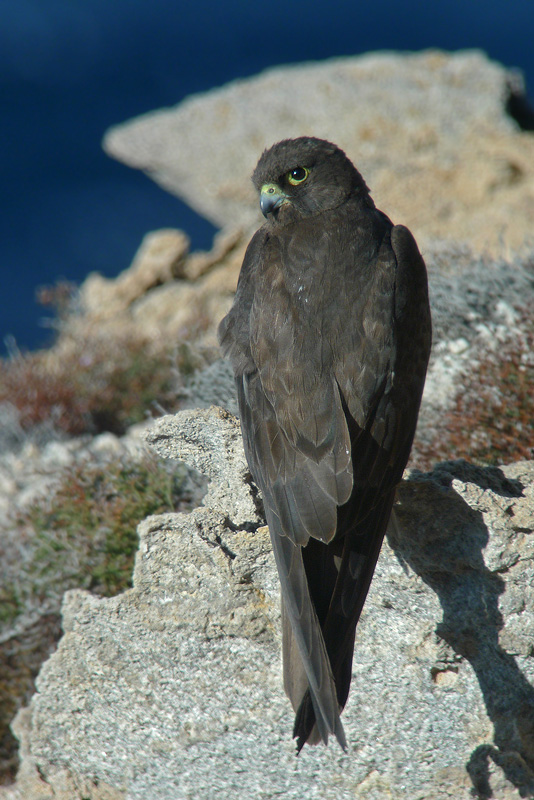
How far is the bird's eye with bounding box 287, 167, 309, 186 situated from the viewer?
2998 millimetres

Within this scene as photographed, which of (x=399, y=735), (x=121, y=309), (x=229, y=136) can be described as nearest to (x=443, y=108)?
(x=229, y=136)

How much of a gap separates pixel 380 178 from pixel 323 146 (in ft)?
23.2

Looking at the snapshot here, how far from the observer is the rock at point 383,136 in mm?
9297

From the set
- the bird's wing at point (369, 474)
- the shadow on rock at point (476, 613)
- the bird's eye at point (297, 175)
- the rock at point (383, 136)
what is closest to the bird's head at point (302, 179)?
the bird's eye at point (297, 175)

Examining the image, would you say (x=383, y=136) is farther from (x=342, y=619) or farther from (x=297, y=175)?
(x=342, y=619)

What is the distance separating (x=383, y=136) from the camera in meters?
10.3

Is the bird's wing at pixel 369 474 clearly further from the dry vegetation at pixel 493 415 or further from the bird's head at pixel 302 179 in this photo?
the dry vegetation at pixel 493 415

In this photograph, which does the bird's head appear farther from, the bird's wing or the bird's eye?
the bird's wing

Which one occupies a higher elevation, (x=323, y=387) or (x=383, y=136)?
(x=383, y=136)

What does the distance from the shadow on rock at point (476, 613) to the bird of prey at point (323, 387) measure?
32 centimetres

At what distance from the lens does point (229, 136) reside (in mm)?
11211

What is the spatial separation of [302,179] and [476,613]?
198 cm

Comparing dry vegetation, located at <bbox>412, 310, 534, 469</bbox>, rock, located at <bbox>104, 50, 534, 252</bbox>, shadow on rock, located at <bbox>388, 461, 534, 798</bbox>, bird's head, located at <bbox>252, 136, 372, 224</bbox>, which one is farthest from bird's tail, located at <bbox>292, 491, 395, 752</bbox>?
rock, located at <bbox>104, 50, 534, 252</bbox>

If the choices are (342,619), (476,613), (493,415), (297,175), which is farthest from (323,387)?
(493,415)
